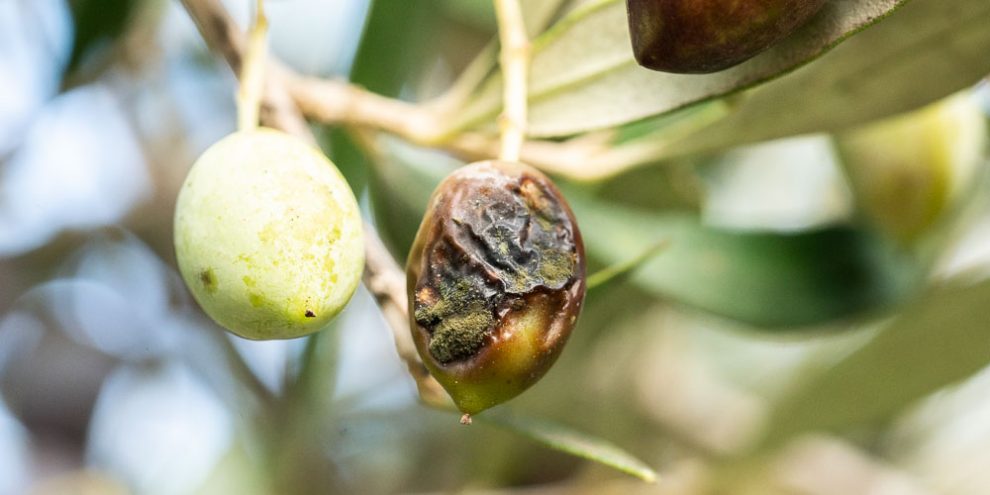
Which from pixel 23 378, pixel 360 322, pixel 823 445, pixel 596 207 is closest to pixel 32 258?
pixel 23 378

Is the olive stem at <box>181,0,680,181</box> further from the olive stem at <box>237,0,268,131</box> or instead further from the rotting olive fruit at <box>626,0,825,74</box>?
the rotting olive fruit at <box>626,0,825,74</box>

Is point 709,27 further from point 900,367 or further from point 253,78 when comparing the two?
point 900,367

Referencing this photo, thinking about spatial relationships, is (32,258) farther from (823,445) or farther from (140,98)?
(823,445)

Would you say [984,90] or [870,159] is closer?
[870,159]

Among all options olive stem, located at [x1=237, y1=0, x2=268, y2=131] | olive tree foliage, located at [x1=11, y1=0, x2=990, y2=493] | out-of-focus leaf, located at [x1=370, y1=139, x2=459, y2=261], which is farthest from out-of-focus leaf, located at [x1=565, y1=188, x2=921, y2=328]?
olive stem, located at [x1=237, y1=0, x2=268, y2=131]

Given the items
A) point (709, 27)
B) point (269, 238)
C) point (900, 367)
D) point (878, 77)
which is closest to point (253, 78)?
point (269, 238)
